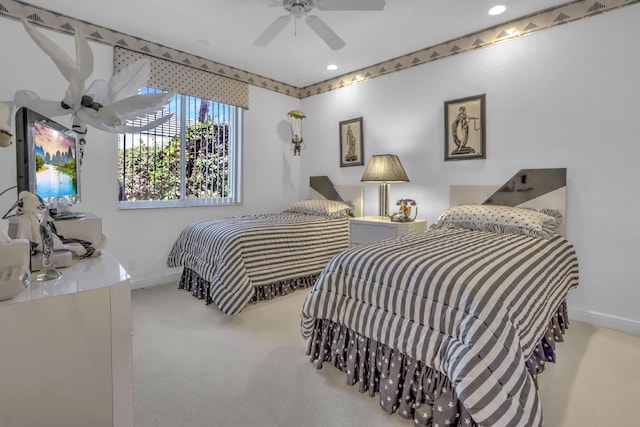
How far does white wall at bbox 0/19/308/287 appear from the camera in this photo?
258 centimetres

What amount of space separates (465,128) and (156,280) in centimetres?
346

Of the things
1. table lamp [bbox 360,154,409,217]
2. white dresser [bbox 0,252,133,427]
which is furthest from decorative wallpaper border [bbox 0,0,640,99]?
white dresser [bbox 0,252,133,427]

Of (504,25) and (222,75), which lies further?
(222,75)

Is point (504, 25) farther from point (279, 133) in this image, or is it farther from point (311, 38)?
point (279, 133)

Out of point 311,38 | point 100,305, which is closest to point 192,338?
point 100,305

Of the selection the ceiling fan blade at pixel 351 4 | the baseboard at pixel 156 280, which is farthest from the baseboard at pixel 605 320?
A: the baseboard at pixel 156 280

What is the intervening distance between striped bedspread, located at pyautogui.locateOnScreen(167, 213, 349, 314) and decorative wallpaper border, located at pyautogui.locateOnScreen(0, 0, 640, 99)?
5.95 ft

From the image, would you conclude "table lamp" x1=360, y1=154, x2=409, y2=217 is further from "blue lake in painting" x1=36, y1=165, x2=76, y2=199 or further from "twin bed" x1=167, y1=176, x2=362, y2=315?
"blue lake in painting" x1=36, y1=165, x2=76, y2=199

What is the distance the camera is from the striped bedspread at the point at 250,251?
2.54 meters

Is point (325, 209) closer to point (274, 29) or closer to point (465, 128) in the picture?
point (465, 128)

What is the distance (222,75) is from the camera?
12.5 feet

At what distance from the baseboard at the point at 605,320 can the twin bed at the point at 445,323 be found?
1.90 feet

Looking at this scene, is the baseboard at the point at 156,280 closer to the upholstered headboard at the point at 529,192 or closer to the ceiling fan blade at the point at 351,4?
the ceiling fan blade at the point at 351,4

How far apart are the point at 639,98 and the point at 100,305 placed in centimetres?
339
